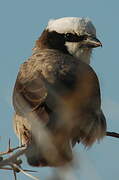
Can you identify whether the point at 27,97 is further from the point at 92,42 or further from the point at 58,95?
the point at 92,42

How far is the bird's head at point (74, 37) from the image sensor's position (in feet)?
16.8

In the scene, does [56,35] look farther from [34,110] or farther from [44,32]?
[34,110]

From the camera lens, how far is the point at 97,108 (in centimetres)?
440

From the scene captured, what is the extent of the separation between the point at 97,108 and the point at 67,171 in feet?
7.98

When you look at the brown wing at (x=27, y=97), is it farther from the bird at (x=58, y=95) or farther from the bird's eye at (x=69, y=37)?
the bird's eye at (x=69, y=37)

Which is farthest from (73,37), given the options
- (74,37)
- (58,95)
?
(58,95)

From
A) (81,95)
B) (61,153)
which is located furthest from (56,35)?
(81,95)

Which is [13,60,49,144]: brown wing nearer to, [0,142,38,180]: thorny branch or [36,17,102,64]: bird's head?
[36,17,102,64]: bird's head

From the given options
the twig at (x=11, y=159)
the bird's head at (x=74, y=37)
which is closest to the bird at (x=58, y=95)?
the bird's head at (x=74, y=37)

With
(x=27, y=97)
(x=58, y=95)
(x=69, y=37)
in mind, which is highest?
(x=58, y=95)

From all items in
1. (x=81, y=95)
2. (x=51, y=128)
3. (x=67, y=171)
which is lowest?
(x=51, y=128)

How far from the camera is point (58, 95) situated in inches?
113

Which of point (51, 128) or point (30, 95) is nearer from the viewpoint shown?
point (51, 128)

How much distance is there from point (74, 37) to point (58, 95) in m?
2.53
